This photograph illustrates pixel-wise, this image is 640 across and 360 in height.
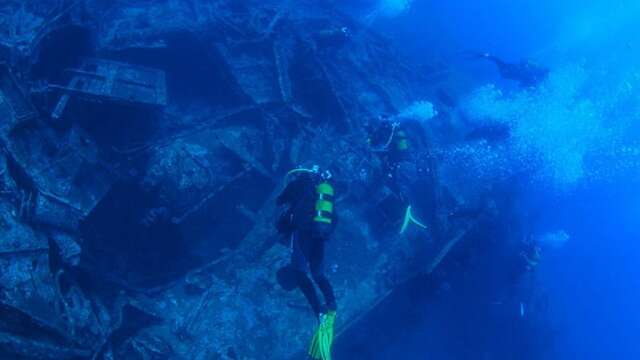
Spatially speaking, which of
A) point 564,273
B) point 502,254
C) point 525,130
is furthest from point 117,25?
point 564,273

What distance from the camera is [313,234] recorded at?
251 inches

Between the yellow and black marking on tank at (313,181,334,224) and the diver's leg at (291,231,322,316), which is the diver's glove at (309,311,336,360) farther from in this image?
the yellow and black marking on tank at (313,181,334,224)

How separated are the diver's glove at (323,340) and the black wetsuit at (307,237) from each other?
12 cm

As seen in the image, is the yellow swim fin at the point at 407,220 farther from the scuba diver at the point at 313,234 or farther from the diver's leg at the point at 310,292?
the diver's leg at the point at 310,292

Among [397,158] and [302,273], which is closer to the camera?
[302,273]

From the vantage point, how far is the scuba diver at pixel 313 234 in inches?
248

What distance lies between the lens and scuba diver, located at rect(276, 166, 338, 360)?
20.7 ft

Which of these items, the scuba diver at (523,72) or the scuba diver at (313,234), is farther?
the scuba diver at (523,72)

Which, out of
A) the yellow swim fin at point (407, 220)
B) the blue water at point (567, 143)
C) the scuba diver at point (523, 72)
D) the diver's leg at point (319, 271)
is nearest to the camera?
the diver's leg at point (319, 271)

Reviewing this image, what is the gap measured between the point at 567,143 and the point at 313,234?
2769 cm

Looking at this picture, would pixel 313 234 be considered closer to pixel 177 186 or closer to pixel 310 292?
pixel 310 292

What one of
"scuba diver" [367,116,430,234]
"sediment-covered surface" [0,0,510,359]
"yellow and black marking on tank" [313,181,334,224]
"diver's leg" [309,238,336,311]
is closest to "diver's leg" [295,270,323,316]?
"diver's leg" [309,238,336,311]

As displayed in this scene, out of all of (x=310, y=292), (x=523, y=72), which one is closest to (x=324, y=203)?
(x=310, y=292)

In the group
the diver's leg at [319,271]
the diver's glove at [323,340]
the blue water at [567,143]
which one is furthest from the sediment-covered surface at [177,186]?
the blue water at [567,143]
